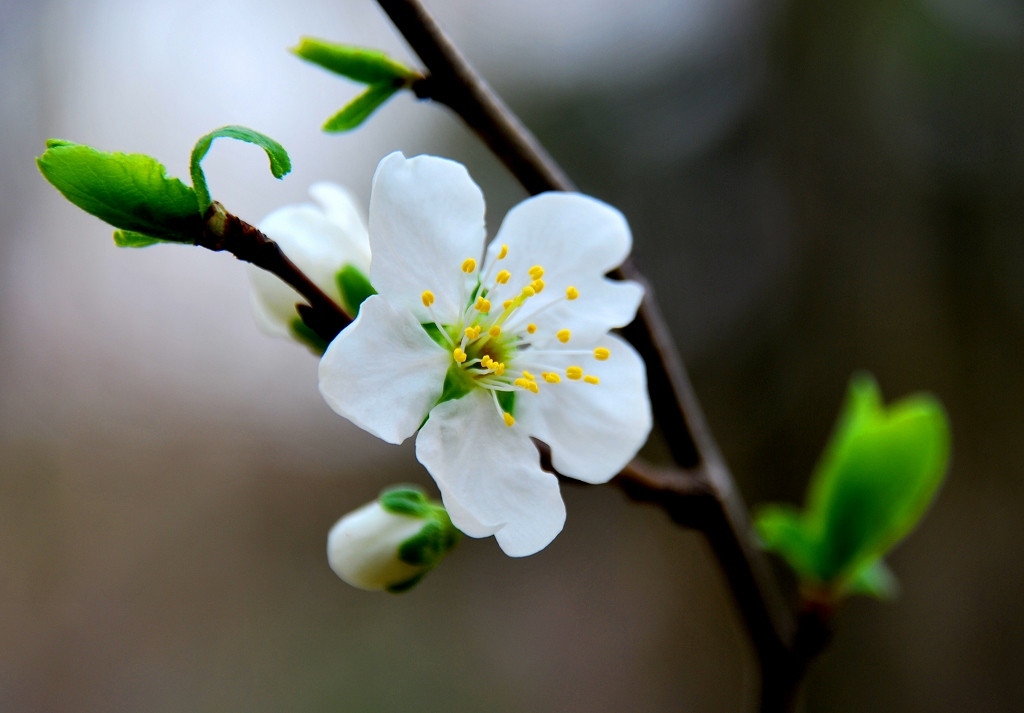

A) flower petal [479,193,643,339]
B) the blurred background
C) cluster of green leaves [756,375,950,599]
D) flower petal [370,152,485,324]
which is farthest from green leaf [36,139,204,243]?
the blurred background

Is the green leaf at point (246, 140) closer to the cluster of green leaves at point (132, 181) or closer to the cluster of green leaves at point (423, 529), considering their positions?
the cluster of green leaves at point (132, 181)

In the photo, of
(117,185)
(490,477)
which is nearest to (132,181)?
(117,185)

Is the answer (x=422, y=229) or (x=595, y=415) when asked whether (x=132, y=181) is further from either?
(x=595, y=415)

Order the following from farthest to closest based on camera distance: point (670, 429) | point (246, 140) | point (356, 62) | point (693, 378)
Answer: point (693, 378) < point (670, 429) < point (356, 62) < point (246, 140)

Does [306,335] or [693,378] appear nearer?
[306,335]

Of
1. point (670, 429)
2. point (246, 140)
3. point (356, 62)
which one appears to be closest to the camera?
point (246, 140)

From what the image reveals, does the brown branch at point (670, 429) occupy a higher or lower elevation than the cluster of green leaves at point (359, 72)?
lower

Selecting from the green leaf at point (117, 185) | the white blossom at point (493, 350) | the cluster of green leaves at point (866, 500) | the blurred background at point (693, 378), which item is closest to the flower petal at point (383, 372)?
the white blossom at point (493, 350)
